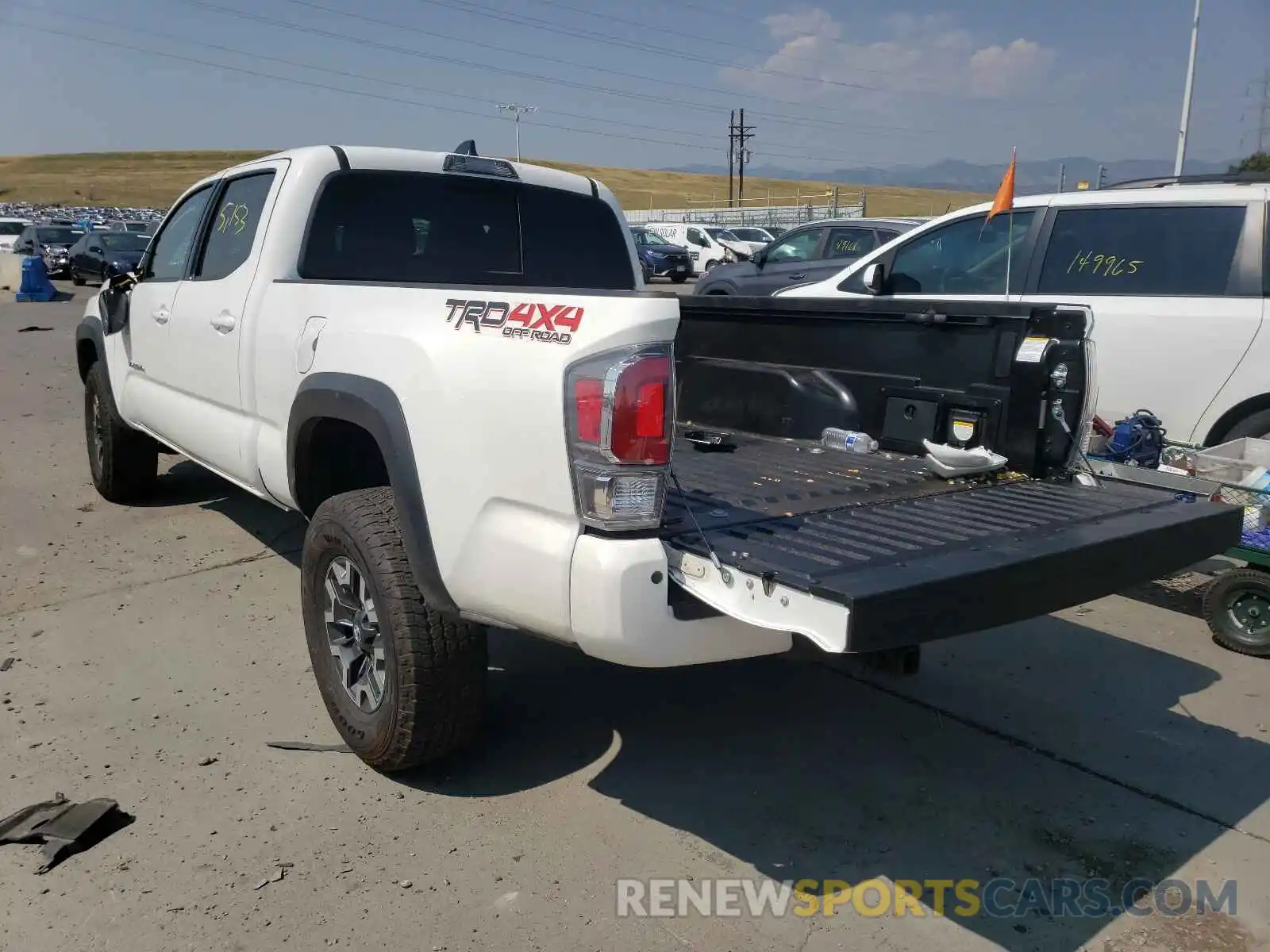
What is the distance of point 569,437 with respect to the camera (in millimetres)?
2541

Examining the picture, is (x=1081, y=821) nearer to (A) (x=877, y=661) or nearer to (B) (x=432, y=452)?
(A) (x=877, y=661)

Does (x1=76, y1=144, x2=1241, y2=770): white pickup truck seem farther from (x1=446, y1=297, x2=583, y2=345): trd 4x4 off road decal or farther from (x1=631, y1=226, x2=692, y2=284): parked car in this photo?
(x1=631, y1=226, x2=692, y2=284): parked car

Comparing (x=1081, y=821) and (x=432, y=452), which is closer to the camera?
(x=432, y=452)

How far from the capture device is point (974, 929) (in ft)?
8.93

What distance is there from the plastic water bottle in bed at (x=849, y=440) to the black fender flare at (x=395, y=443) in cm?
186

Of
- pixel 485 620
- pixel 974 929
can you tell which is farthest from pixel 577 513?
pixel 974 929

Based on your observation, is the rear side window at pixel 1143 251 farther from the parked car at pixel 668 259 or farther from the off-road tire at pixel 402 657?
the parked car at pixel 668 259

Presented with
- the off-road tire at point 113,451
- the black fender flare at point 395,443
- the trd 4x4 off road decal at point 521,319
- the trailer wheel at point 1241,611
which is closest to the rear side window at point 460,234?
the black fender flare at point 395,443

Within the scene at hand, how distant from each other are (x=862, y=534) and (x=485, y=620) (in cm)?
105

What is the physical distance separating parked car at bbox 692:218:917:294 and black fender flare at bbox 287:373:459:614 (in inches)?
369

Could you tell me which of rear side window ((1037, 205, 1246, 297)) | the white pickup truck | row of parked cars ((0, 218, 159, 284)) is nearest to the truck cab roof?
the white pickup truck

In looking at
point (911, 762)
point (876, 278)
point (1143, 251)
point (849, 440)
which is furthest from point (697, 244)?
point (911, 762)

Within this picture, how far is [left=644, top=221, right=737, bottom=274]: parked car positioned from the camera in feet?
96.1

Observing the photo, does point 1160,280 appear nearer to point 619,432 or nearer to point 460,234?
point 460,234
